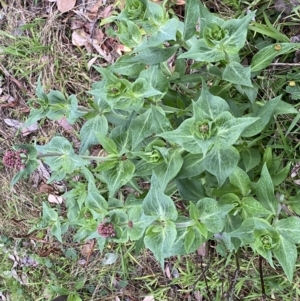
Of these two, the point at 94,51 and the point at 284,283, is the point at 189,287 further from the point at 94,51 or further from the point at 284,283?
the point at 94,51

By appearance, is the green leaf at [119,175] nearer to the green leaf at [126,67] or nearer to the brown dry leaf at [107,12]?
the green leaf at [126,67]

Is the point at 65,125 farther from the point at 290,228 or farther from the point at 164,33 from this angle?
the point at 290,228

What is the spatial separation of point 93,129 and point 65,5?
1403 mm

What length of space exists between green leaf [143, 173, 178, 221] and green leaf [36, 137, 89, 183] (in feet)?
1.04

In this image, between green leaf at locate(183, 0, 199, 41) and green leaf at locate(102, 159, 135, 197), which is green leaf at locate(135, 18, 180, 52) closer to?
green leaf at locate(183, 0, 199, 41)

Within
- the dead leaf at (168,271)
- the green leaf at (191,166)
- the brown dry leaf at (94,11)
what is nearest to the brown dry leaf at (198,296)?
the dead leaf at (168,271)

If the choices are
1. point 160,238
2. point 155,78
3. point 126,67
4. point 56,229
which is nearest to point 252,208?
point 160,238

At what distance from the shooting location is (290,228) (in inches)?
65.7

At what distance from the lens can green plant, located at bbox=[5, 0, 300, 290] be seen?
1.62 m

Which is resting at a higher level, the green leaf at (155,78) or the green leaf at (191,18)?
the green leaf at (191,18)

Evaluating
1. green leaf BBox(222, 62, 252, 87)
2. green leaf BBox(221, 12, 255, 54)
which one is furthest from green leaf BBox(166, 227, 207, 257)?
green leaf BBox(221, 12, 255, 54)

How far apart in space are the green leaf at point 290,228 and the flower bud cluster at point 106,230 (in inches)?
23.6

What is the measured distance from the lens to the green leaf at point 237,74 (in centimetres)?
172

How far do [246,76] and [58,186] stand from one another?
1793 mm
